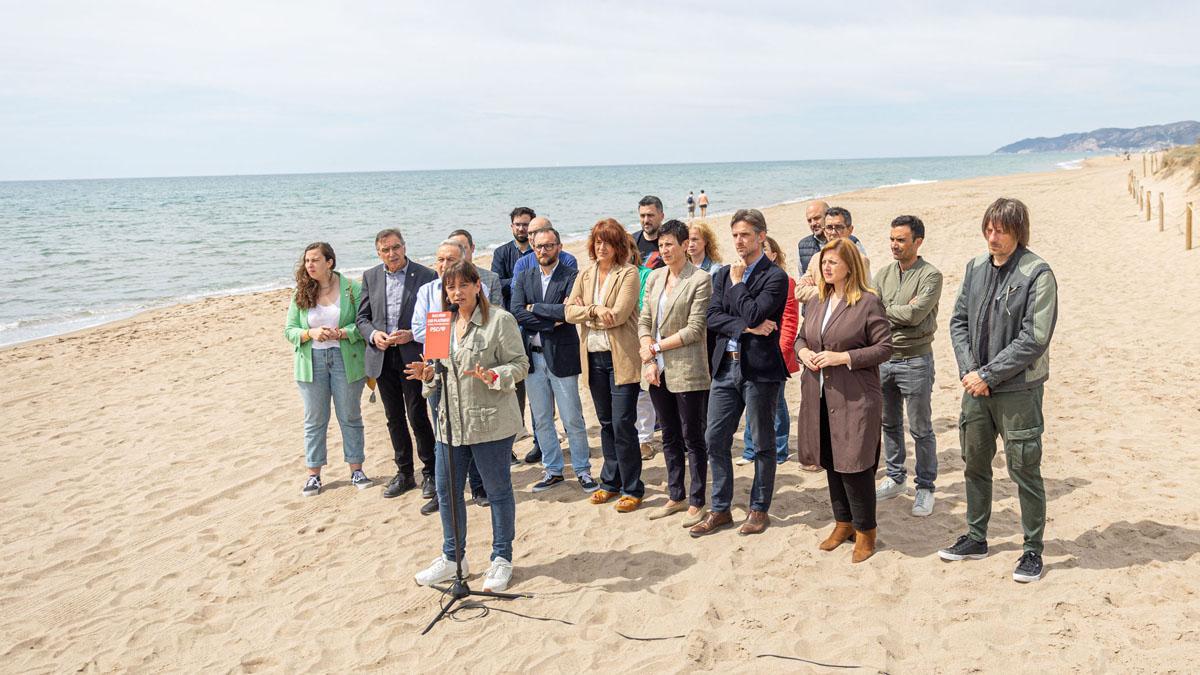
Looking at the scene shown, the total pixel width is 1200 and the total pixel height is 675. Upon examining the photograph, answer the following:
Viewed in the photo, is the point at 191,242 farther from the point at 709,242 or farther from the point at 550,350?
the point at 709,242

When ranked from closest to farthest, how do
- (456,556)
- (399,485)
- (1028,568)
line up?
(1028,568)
(456,556)
(399,485)

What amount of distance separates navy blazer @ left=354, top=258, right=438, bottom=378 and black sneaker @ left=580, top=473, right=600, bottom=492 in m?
1.53

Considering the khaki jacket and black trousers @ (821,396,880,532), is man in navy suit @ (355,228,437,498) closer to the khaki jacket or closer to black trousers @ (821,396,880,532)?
the khaki jacket

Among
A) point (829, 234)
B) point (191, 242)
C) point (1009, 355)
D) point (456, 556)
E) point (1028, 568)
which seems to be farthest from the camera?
point (191, 242)

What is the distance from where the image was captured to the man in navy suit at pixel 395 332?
5.54 meters

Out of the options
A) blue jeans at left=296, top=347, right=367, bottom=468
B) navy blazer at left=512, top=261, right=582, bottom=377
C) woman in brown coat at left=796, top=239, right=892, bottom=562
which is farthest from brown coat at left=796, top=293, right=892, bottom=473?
blue jeans at left=296, top=347, right=367, bottom=468

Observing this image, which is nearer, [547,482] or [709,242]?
[709,242]

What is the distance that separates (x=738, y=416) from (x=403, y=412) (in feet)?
8.66

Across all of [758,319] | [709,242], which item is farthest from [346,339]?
[758,319]

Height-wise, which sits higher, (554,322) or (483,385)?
(554,322)

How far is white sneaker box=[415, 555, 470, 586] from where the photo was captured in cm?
452

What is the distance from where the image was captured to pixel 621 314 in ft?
16.5

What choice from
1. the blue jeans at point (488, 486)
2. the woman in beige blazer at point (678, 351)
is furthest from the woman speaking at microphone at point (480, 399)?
the woman in beige blazer at point (678, 351)

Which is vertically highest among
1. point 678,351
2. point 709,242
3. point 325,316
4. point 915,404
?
point 709,242
